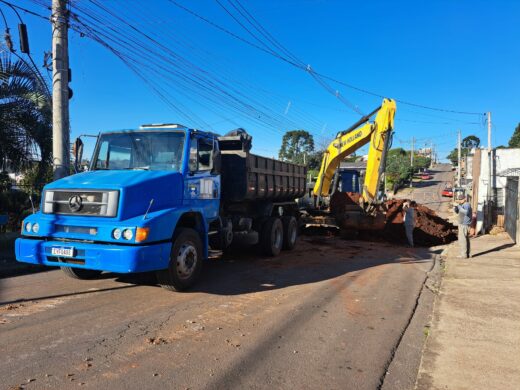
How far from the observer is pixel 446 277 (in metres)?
8.58

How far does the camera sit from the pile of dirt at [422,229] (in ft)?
49.0

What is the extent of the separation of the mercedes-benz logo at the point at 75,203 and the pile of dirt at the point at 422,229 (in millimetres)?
11601

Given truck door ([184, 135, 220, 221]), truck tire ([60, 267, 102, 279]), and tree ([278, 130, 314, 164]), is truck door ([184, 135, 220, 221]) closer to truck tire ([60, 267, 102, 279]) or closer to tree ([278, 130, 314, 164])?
truck tire ([60, 267, 102, 279])

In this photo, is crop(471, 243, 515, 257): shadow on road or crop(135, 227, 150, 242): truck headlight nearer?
crop(135, 227, 150, 242): truck headlight

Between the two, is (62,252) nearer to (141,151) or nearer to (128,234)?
(128,234)

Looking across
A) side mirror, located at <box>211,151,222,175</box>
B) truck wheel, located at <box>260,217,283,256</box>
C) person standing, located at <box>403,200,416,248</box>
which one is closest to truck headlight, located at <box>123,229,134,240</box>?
side mirror, located at <box>211,151,222,175</box>

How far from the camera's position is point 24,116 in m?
11.0

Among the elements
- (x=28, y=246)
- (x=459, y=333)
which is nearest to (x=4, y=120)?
(x=28, y=246)

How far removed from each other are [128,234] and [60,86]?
6328mm

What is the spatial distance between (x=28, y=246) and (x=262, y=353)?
3939mm

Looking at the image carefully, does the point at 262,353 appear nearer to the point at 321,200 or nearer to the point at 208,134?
the point at 208,134

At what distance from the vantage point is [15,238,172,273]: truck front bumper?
554cm

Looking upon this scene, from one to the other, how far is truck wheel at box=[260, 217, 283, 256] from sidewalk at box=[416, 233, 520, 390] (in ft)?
13.3

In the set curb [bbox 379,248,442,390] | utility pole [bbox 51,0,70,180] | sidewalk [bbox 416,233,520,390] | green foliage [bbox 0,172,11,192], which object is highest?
utility pole [bbox 51,0,70,180]
